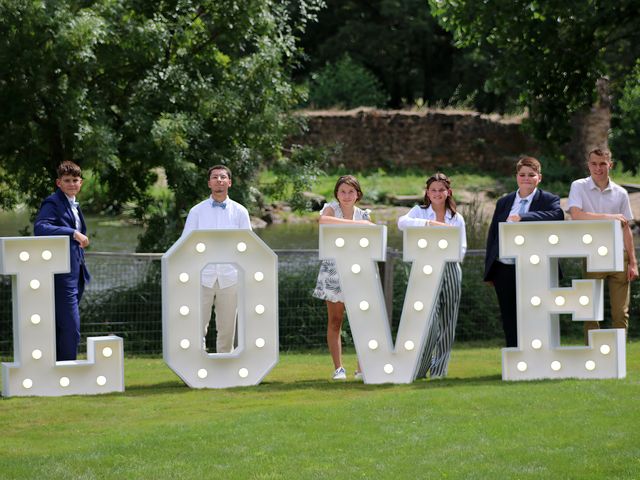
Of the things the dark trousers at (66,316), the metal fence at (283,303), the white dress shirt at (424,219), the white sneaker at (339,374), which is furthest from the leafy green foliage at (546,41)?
the dark trousers at (66,316)

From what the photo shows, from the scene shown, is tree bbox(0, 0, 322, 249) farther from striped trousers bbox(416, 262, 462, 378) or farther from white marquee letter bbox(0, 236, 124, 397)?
striped trousers bbox(416, 262, 462, 378)

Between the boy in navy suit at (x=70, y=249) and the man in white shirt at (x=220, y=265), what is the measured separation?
90cm

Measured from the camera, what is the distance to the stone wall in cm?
3981

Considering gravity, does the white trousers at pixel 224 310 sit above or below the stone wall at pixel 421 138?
below

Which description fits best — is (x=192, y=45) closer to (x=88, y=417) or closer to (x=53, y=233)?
(x=53, y=233)

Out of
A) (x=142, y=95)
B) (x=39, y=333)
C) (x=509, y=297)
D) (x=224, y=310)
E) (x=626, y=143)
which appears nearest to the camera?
(x=39, y=333)

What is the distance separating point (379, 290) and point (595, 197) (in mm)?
2046

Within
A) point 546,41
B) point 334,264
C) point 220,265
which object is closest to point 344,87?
point 546,41

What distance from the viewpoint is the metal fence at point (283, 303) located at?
515 inches

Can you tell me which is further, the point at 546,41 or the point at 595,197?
the point at 546,41

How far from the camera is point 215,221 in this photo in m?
10.2

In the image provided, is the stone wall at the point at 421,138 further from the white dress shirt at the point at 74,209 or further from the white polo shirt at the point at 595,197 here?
the white dress shirt at the point at 74,209

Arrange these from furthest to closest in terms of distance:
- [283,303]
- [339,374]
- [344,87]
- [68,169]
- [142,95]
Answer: [344,87] → [142,95] → [283,303] → [339,374] → [68,169]

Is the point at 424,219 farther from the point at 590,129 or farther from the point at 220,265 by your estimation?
Answer: the point at 590,129
